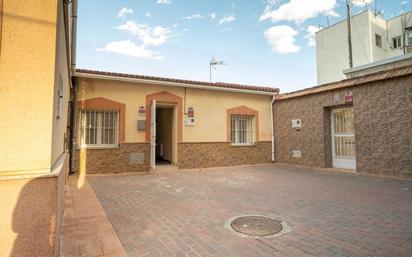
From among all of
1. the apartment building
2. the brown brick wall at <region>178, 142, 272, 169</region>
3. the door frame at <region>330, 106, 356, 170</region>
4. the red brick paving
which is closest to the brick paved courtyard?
the red brick paving

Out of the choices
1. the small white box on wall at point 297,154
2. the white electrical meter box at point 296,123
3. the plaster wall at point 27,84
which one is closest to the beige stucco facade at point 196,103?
the white electrical meter box at point 296,123

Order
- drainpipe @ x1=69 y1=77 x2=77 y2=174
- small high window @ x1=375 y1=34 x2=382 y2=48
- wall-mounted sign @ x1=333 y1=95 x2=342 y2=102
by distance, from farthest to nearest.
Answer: small high window @ x1=375 y1=34 x2=382 y2=48 < wall-mounted sign @ x1=333 y1=95 x2=342 y2=102 < drainpipe @ x1=69 y1=77 x2=77 y2=174

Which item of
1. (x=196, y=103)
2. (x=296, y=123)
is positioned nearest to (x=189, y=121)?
(x=196, y=103)

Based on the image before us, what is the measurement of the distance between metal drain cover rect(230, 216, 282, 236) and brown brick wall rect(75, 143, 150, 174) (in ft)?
18.5

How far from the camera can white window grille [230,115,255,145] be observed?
10.7 meters

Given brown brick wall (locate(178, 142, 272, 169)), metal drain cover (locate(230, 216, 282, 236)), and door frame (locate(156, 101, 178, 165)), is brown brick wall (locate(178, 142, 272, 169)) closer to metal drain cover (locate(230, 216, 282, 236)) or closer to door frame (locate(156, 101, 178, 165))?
door frame (locate(156, 101, 178, 165))

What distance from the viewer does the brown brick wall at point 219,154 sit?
9.32m

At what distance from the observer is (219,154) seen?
10016 mm

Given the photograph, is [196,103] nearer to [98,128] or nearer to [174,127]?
[174,127]

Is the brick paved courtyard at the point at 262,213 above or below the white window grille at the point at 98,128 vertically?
below

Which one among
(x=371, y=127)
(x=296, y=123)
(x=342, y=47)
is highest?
(x=342, y=47)

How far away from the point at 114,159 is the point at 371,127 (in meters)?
9.03

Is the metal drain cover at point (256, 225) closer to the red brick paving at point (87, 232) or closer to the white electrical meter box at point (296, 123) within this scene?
the red brick paving at point (87, 232)

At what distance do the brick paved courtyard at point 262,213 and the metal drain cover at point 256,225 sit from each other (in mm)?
191
